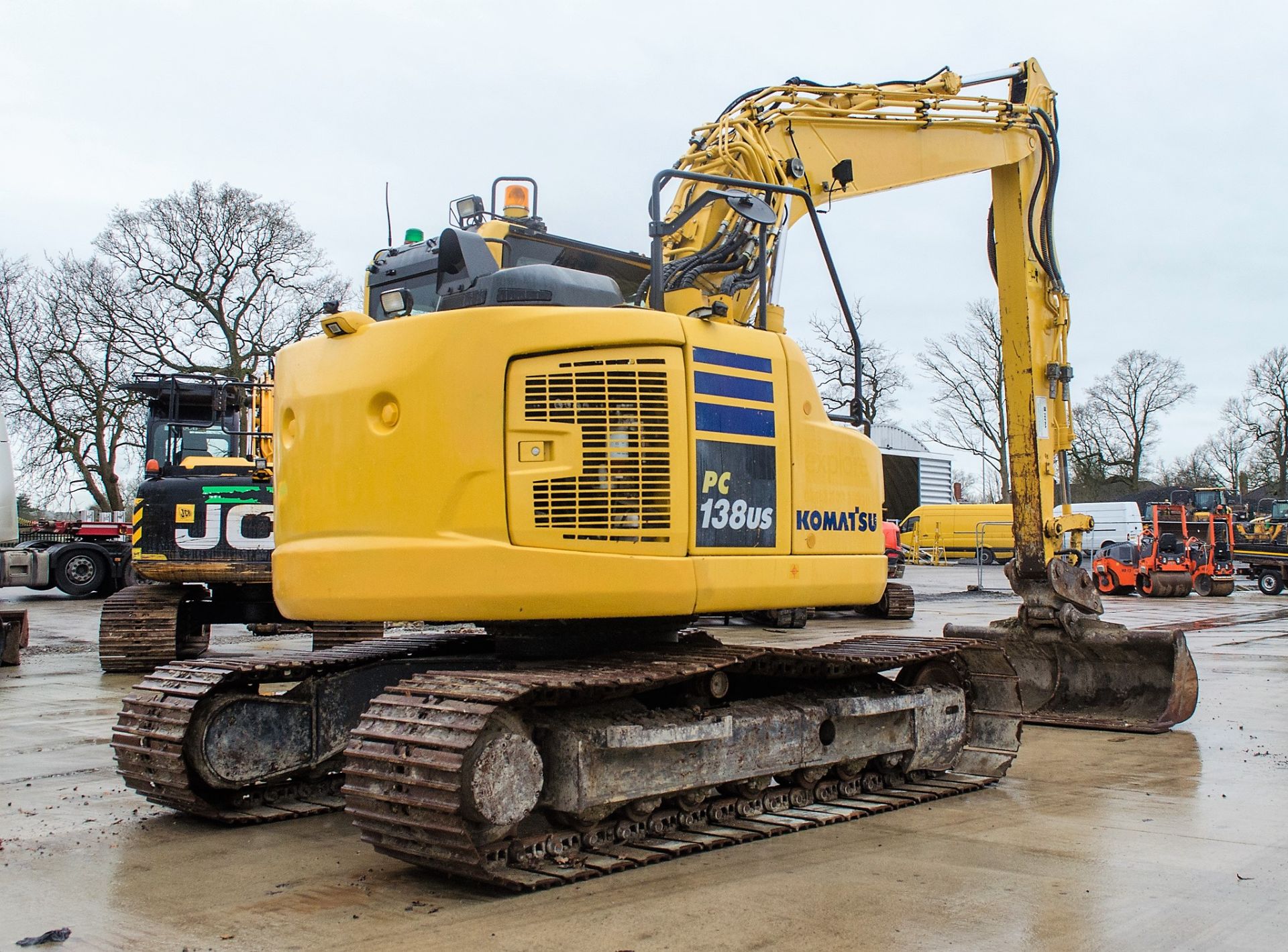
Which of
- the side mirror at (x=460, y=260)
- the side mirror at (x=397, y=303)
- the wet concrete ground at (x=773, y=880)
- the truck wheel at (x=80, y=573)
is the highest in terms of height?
the side mirror at (x=460, y=260)

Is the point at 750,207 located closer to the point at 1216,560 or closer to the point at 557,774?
the point at 557,774

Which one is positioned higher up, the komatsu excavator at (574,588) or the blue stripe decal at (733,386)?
the blue stripe decal at (733,386)

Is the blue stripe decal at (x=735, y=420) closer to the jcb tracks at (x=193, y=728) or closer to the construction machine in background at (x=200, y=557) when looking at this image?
the jcb tracks at (x=193, y=728)

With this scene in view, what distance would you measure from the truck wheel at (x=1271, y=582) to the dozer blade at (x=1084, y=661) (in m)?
23.5

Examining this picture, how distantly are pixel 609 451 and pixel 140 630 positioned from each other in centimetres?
864

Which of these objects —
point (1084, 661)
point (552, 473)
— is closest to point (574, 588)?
point (552, 473)

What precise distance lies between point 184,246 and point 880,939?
34492 millimetres

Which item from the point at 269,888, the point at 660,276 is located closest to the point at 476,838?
the point at 269,888

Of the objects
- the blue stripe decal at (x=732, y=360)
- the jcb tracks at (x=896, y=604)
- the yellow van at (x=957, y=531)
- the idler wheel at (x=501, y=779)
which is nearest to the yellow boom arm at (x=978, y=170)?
the blue stripe decal at (x=732, y=360)

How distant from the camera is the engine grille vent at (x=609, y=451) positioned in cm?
504

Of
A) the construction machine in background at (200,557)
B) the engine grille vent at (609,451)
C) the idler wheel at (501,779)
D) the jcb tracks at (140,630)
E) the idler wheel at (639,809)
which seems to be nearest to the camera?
the idler wheel at (501,779)

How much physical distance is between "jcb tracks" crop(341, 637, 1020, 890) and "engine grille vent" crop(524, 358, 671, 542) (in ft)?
2.13

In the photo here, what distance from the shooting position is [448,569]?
4.96 meters

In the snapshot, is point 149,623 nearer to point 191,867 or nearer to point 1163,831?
point 191,867
